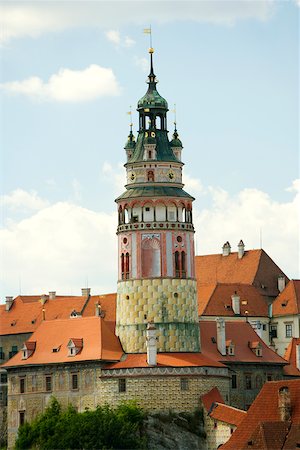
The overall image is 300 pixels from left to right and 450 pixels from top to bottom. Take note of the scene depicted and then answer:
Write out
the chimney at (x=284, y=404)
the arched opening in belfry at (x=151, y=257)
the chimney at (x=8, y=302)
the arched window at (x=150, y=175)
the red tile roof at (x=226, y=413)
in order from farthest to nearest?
the chimney at (x=8, y=302) → the arched window at (x=150, y=175) → the arched opening in belfry at (x=151, y=257) → the red tile roof at (x=226, y=413) → the chimney at (x=284, y=404)

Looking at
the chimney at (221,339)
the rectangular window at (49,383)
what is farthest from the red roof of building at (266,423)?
the rectangular window at (49,383)

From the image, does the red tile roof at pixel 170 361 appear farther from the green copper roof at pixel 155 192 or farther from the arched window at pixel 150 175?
the arched window at pixel 150 175

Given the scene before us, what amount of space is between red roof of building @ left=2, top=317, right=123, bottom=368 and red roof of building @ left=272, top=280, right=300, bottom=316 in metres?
23.0

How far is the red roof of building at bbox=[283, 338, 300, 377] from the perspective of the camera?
408 feet

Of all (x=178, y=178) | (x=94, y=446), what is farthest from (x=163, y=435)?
(x=178, y=178)

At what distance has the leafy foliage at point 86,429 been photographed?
10206 centimetres

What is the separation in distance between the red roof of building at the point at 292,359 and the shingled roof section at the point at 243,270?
12.0m

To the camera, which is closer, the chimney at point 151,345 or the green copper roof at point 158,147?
the chimney at point 151,345

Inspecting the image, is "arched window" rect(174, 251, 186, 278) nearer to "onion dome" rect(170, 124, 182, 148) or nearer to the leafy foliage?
"onion dome" rect(170, 124, 182, 148)

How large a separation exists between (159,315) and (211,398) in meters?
6.59

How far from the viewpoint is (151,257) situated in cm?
11519

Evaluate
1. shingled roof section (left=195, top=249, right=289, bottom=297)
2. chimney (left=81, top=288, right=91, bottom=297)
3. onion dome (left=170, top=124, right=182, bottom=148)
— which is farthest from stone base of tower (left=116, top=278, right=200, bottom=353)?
chimney (left=81, top=288, right=91, bottom=297)

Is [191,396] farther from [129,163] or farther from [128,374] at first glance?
[129,163]

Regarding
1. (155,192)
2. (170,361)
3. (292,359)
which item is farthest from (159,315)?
(292,359)
